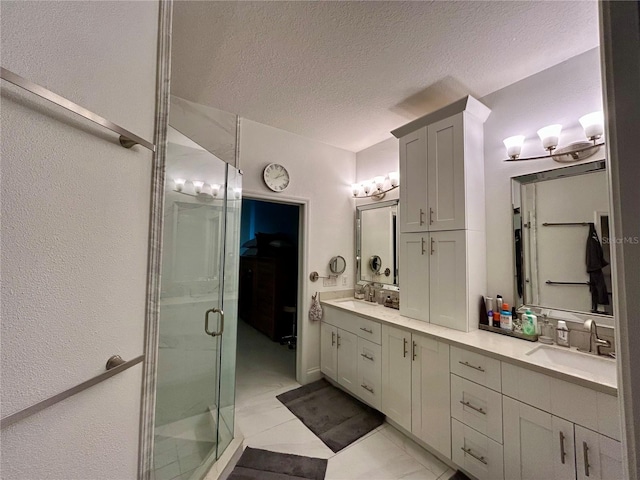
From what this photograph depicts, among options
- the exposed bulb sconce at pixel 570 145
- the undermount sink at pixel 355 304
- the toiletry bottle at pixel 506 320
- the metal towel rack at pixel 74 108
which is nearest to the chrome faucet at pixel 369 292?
the undermount sink at pixel 355 304

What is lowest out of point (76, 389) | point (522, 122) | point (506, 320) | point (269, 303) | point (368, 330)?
point (269, 303)

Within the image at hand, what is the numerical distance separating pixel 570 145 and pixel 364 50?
1.47m

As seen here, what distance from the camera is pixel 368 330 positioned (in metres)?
2.24

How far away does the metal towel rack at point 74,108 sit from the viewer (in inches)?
19.0

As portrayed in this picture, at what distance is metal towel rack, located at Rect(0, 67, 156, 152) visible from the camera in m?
0.48

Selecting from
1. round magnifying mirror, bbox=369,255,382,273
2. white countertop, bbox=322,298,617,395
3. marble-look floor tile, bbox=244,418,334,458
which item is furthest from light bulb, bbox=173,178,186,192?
round magnifying mirror, bbox=369,255,382,273

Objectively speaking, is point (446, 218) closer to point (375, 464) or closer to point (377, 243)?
point (377, 243)

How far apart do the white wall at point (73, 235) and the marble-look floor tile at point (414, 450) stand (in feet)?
5.77

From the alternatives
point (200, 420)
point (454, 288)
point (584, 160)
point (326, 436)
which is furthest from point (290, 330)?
point (584, 160)

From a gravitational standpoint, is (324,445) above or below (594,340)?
below

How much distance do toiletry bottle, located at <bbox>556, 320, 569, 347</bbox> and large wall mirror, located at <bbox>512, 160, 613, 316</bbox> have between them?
133 mm

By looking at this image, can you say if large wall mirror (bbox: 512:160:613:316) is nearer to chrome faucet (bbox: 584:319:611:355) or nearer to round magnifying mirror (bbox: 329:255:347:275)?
chrome faucet (bbox: 584:319:611:355)

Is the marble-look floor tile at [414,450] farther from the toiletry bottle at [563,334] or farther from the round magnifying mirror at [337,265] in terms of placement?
the round magnifying mirror at [337,265]

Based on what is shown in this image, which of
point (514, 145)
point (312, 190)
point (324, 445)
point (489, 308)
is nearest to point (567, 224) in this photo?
point (514, 145)
